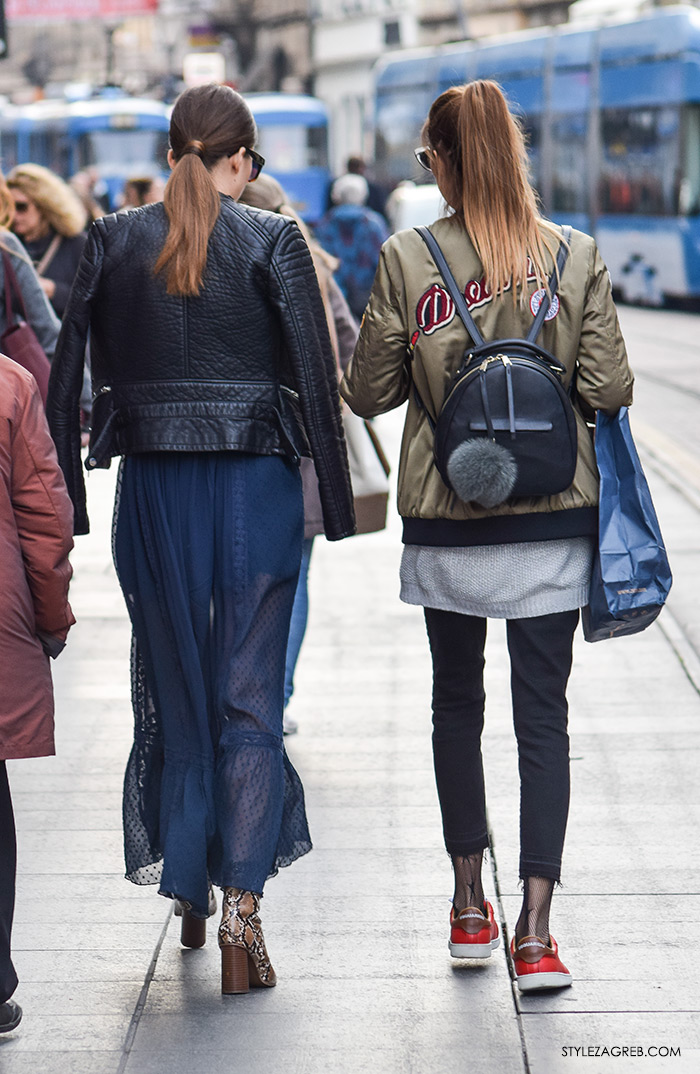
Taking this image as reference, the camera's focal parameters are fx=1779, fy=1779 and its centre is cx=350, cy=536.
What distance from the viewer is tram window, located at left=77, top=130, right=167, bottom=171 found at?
3372 centimetres

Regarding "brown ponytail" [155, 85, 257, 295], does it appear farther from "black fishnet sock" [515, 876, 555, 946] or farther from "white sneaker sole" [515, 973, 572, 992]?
"white sneaker sole" [515, 973, 572, 992]

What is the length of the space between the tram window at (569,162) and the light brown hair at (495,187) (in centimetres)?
2196

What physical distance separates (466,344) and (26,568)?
3.22 feet

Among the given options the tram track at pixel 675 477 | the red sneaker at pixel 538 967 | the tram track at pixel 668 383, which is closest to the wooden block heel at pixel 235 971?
the red sneaker at pixel 538 967

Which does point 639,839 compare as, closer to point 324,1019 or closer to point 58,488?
point 324,1019

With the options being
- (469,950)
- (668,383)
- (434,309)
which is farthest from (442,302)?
(668,383)

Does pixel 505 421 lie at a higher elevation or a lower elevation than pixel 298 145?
higher

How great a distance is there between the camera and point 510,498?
3.58 meters

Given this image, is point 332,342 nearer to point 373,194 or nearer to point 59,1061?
point 59,1061

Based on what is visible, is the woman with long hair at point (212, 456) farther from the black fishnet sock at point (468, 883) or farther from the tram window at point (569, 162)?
the tram window at point (569, 162)

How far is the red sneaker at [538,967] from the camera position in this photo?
142 inches

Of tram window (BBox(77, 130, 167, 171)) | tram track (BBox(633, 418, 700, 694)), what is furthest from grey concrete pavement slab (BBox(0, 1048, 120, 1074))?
tram window (BBox(77, 130, 167, 171))

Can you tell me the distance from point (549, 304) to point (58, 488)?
1.04 m

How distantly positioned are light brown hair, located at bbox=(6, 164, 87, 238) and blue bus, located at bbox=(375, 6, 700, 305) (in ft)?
49.8
